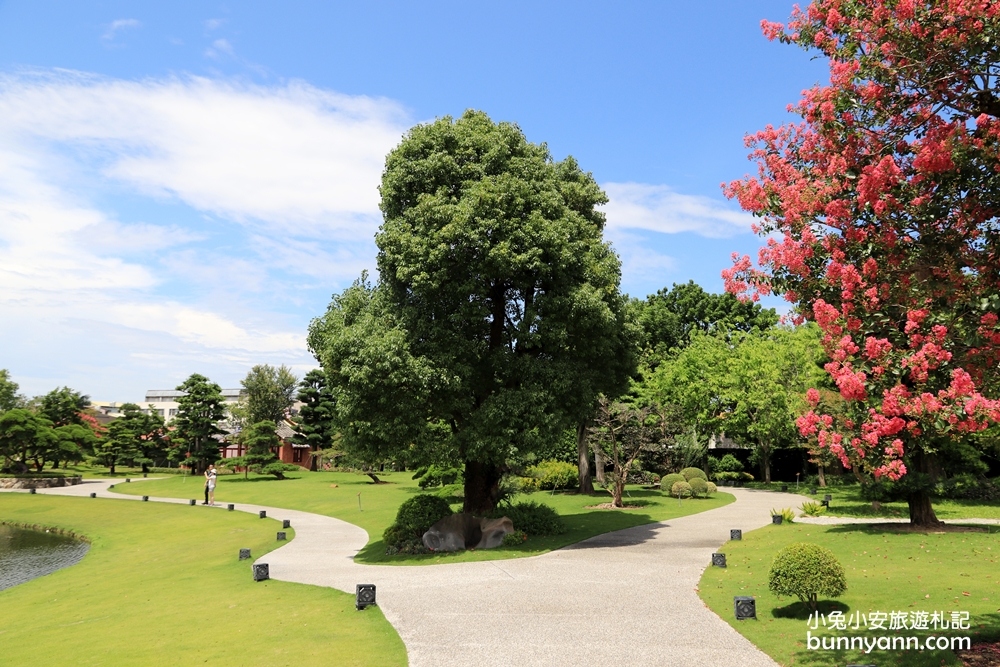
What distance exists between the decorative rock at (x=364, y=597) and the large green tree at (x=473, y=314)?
278 inches

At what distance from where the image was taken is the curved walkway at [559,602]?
33.0 feet

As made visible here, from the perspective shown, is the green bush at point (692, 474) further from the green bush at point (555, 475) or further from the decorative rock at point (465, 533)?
the decorative rock at point (465, 533)

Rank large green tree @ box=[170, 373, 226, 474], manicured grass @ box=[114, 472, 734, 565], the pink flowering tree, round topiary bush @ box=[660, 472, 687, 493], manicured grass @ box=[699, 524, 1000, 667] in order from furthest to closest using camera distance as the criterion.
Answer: large green tree @ box=[170, 373, 226, 474]
round topiary bush @ box=[660, 472, 687, 493]
manicured grass @ box=[114, 472, 734, 565]
manicured grass @ box=[699, 524, 1000, 667]
the pink flowering tree

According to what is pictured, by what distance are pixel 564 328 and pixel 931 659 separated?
13634 millimetres

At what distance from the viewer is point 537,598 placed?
535 inches

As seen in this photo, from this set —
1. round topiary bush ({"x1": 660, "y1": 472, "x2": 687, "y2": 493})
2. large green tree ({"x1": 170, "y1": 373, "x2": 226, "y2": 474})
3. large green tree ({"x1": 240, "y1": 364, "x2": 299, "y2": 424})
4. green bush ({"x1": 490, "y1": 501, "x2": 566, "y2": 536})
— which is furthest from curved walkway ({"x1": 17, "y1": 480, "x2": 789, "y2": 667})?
large green tree ({"x1": 240, "y1": 364, "x2": 299, "y2": 424})

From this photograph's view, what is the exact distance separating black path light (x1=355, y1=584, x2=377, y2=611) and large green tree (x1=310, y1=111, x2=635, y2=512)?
7.06 meters

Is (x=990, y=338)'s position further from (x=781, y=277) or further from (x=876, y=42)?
(x=876, y=42)

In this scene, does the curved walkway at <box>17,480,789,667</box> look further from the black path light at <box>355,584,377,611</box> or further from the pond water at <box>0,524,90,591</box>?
the pond water at <box>0,524,90,591</box>

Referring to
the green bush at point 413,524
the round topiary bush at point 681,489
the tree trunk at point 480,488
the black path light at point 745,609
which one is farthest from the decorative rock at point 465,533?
the round topiary bush at point 681,489

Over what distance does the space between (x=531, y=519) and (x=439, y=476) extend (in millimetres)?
17767

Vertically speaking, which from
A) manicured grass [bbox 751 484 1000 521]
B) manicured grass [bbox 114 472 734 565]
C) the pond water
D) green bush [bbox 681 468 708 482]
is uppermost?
green bush [bbox 681 468 708 482]

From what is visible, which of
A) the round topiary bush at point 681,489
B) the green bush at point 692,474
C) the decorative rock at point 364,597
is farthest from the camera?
the green bush at point 692,474

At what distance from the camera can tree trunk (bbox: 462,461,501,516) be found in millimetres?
22969
